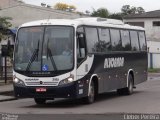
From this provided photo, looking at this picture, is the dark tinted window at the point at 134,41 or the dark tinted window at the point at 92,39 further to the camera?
the dark tinted window at the point at 134,41

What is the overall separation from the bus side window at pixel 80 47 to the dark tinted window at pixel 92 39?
529 millimetres

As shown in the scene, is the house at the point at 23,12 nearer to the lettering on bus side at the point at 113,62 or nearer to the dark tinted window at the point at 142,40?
the dark tinted window at the point at 142,40

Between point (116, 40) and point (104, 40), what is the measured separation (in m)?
1.50

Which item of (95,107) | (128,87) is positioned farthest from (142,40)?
(95,107)

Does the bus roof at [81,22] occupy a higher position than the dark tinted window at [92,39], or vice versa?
the bus roof at [81,22]

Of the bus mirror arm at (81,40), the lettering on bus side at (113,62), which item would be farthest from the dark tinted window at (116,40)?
the bus mirror arm at (81,40)

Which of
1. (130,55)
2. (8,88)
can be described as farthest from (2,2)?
(130,55)

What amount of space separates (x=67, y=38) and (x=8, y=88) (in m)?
10.5

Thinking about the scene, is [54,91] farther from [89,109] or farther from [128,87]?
[128,87]

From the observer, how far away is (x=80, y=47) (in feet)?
63.4

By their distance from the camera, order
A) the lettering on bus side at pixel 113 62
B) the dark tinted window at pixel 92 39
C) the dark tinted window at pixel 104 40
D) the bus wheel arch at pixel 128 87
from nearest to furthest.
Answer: the dark tinted window at pixel 92 39, the dark tinted window at pixel 104 40, the lettering on bus side at pixel 113 62, the bus wheel arch at pixel 128 87

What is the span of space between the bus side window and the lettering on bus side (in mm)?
2459

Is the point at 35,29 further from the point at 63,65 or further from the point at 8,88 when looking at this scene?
the point at 8,88

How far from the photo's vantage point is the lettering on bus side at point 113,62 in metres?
22.0
